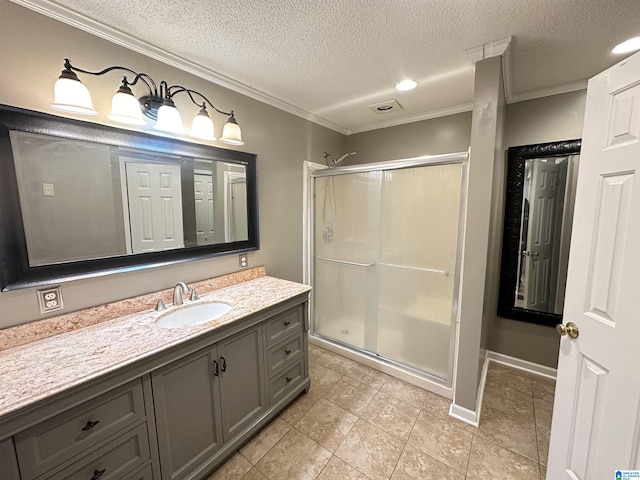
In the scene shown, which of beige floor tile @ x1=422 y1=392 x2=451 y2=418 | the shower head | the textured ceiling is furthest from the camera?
the shower head

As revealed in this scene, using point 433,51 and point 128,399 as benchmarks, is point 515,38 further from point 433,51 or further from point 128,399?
point 128,399

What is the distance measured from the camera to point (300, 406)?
196cm

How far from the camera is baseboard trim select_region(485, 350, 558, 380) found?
7.43 ft

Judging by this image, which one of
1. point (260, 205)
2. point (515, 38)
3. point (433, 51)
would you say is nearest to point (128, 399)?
point (260, 205)

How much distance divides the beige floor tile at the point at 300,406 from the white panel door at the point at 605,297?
140cm

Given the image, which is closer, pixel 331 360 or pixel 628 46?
pixel 628 46

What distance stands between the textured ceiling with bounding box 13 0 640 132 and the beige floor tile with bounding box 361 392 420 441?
7.82ft

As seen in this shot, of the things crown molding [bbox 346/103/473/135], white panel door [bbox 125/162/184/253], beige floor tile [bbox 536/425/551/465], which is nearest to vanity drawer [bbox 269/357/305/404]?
white panel door [bbox 125/162/184/253]

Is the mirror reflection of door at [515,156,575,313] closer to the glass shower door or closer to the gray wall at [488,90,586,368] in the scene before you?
the gray wall at [488,90,586,368]

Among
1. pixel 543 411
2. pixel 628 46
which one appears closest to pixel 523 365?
pixel 543 411

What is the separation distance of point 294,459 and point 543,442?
154cm

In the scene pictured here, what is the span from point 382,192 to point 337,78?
3.15ft

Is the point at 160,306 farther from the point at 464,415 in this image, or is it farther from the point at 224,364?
the point at 464,415

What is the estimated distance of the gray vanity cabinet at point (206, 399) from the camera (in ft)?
4.02
